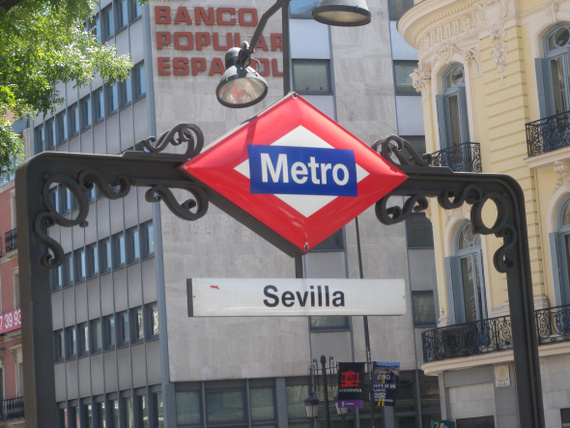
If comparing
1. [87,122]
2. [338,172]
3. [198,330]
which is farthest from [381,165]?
[87,122]

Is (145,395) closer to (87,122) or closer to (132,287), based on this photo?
(132,287)

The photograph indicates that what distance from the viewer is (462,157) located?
31609 mm

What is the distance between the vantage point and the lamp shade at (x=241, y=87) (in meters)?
8.19

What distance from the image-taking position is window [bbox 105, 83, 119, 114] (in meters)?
50.0

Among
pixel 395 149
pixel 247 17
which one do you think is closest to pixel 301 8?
pixel 247 17

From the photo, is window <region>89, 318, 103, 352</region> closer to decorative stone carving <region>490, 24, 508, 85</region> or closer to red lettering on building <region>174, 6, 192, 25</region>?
red lettering on building <region>174, 6, 192, 25</region>

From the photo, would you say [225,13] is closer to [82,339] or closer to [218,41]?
[218,41]

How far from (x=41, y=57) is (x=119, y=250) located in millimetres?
31638

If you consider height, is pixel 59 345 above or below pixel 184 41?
below

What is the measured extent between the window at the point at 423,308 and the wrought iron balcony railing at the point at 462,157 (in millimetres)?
16698

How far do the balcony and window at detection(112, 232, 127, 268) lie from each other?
18.5m

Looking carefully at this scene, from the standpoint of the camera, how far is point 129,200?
48281 millimetres

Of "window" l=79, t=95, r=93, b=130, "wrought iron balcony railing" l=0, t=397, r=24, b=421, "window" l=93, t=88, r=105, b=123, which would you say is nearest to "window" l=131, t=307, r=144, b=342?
"window" l=93, t=88, r=105, b=123

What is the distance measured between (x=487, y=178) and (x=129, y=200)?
41336 mm
